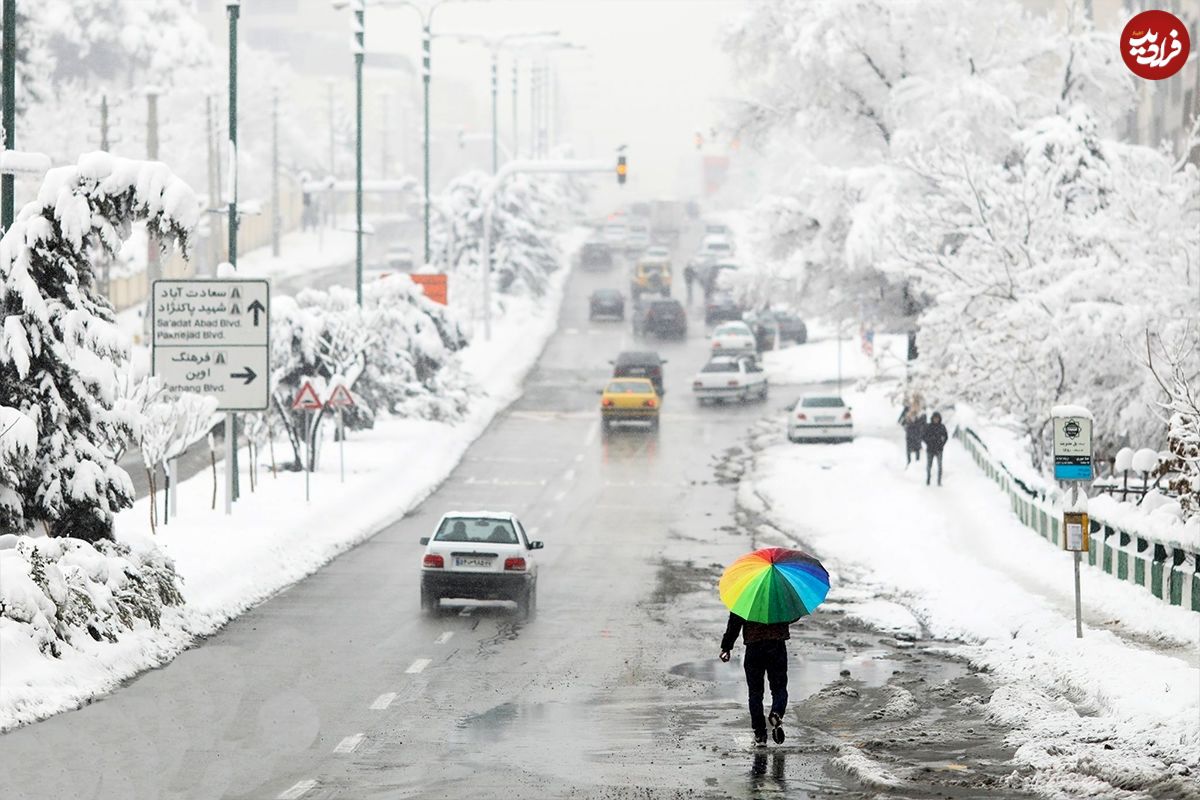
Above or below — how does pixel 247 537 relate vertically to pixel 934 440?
below

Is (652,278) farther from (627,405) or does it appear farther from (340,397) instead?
(340,397)

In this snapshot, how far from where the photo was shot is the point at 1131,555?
26812 millimetres

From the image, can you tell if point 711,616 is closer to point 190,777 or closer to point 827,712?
point 827,712

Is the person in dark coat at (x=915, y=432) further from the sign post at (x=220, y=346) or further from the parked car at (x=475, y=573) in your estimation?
the parked car at (x=475, y=573)

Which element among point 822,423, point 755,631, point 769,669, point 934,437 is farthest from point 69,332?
point 822,423

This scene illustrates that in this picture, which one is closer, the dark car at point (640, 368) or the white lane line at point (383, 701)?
the white lane line at point (383, 701)

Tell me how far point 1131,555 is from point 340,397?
17169mm

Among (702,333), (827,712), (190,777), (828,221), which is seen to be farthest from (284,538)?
(702,333)

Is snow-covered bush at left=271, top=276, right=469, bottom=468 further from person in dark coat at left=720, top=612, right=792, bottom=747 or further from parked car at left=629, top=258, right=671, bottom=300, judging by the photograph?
parked car at left=629, top=258, right=671, bottom=300

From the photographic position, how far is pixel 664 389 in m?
66.9

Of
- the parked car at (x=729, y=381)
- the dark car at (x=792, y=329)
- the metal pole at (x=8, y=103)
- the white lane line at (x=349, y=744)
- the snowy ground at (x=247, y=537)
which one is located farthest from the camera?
the dark car at (x=792, y=329)

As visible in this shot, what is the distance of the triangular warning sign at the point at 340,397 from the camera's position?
39.0 metres

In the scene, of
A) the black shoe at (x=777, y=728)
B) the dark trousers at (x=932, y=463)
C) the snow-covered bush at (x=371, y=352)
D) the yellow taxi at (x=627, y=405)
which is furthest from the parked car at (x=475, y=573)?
the yellow taxi at (x=627, y=405)

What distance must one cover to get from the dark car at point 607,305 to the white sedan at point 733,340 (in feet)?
49.7
